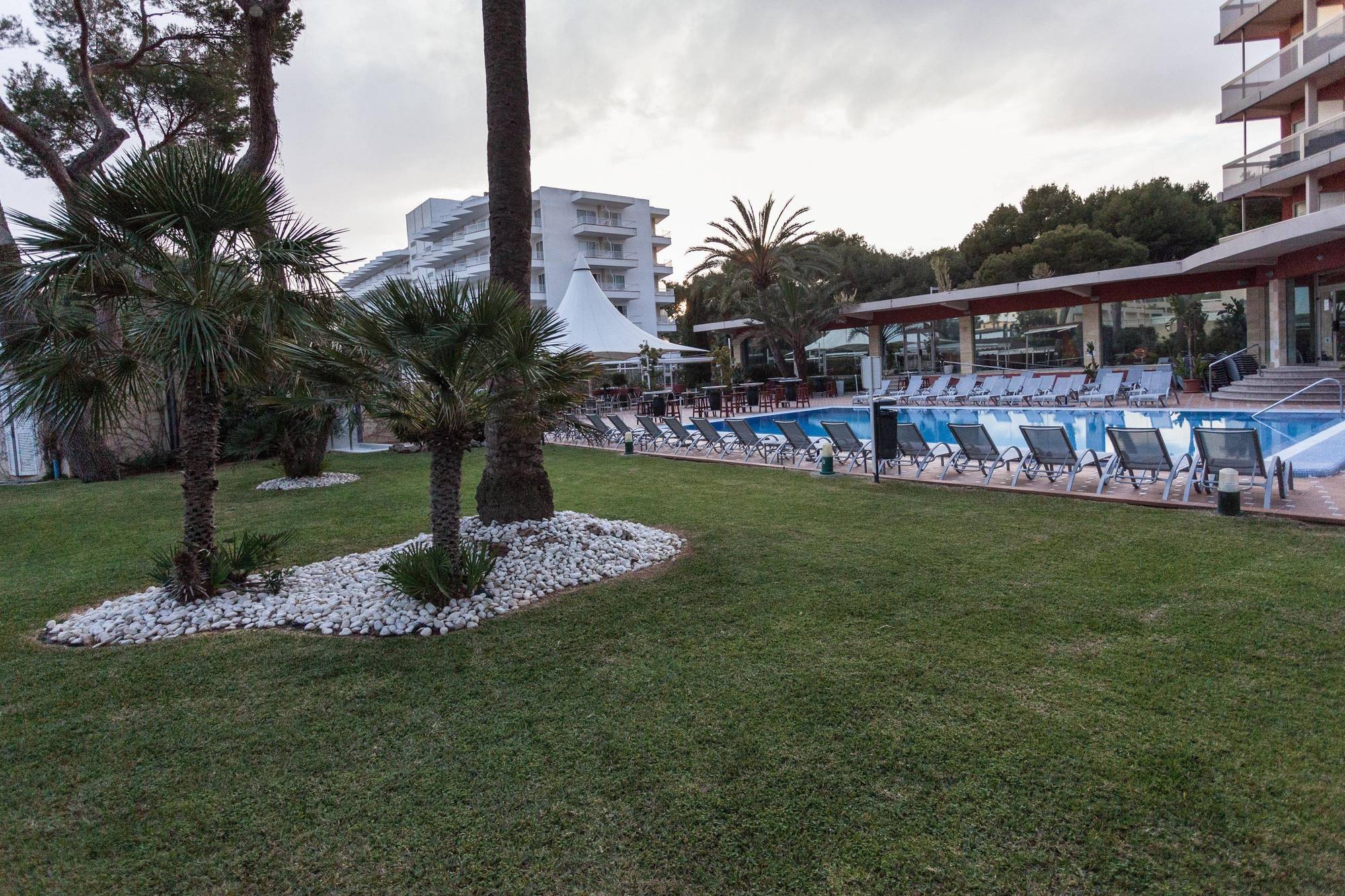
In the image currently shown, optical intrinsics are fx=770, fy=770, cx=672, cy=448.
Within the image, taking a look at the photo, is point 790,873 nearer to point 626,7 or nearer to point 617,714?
point 617,714

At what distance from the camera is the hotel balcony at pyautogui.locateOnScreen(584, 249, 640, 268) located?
51.5 metres

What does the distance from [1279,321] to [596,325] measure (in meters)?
17.1

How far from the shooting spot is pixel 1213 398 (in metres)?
19.0

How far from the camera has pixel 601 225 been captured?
51.2m

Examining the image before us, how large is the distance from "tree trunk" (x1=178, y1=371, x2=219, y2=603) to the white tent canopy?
34.0 ft

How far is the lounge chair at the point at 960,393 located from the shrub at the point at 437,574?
19453 millimetres

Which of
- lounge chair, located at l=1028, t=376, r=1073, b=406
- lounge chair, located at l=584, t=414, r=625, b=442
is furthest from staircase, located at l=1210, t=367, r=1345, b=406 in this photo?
lounge chair, located at l=584, t=414, r=625, b=442

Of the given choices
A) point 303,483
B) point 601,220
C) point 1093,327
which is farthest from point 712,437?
point 601,220

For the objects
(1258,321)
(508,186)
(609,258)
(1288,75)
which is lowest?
(1258,321)

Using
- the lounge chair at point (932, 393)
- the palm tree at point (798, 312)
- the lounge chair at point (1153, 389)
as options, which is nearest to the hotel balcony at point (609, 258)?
the palm tree at point (798, 312)

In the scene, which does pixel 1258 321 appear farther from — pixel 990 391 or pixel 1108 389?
pixel 990 391

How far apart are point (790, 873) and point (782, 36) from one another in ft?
45.4

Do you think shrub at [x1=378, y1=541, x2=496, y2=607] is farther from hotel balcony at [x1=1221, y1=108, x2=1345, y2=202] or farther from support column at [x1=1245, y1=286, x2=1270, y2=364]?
hotel balcony at [x1=1221, y1=108, x2=1345, y2=202]

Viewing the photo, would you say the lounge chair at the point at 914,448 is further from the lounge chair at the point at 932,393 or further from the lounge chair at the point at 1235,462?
the lounge chair at the point at 932,393
